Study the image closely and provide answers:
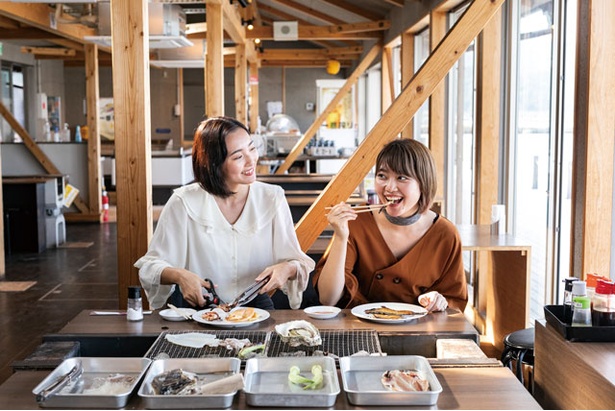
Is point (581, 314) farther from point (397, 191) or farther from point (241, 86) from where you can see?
point (241, 86)

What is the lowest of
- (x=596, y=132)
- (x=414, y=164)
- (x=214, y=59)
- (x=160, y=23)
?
(x=414, y=164)

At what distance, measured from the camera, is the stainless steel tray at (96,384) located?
5.49 ft

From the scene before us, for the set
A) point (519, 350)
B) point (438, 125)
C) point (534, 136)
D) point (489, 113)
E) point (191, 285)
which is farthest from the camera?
point (438, 125)

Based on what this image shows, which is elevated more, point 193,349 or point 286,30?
point 286,30

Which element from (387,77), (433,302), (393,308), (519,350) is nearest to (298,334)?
(393,308)

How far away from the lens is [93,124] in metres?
10.4

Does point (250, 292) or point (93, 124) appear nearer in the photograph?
point (250, 292)

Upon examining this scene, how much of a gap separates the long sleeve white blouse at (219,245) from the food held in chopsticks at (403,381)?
1100 millimetres

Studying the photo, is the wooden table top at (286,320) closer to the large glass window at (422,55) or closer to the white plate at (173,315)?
the white plate at (173,315)

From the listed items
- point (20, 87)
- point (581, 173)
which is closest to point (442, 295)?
point (581, 173)

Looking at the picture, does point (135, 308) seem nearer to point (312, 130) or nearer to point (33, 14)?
point (33, 14)

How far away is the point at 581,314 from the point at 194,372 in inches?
40.5

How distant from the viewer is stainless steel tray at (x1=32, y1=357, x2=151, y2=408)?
65.9 inches

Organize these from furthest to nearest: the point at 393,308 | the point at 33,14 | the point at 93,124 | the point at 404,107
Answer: the point at 93,124
the point at 33,14
the point at 404,107
the point at 393,308
